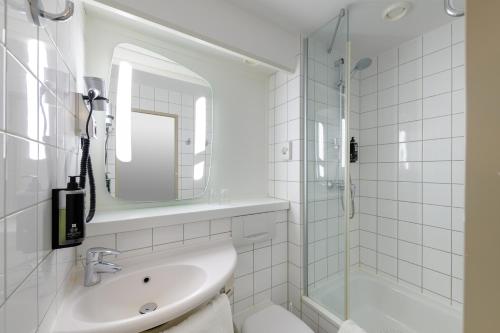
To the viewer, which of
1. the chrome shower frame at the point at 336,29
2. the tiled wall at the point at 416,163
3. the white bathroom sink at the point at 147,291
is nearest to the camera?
the white bathroom sink at the point at 147,291

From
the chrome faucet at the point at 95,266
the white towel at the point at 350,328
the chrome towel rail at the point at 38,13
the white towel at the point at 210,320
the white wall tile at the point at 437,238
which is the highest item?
the chrome towel rail at the point at 38,13

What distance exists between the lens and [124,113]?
1.22m

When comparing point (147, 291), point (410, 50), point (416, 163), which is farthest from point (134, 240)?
point (410, 50)

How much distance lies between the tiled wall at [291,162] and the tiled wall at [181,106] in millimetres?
562

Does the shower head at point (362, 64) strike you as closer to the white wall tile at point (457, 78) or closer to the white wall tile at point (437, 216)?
the white wall tile at point (457, 78)

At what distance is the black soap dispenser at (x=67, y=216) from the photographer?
0.63 metres

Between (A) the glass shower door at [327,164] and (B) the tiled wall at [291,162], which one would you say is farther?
(B) the tiled wall at [291,162]

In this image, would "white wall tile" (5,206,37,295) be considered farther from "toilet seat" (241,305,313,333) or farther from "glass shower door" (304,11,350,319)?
"glass shower door" (304,11,350,319)

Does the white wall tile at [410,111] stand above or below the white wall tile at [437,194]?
above

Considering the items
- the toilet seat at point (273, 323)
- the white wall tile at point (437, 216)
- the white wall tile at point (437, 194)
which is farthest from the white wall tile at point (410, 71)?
the toilet seat at point (273, 323)

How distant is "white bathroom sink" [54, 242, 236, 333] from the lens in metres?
0.66

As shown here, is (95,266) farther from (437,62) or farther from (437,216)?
(437,62)

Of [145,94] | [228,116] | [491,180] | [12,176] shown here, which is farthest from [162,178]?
[491,180]

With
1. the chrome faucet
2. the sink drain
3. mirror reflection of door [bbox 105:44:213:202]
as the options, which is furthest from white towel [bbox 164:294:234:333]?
mirror reflection of door [bbox 105:44:213:202]
